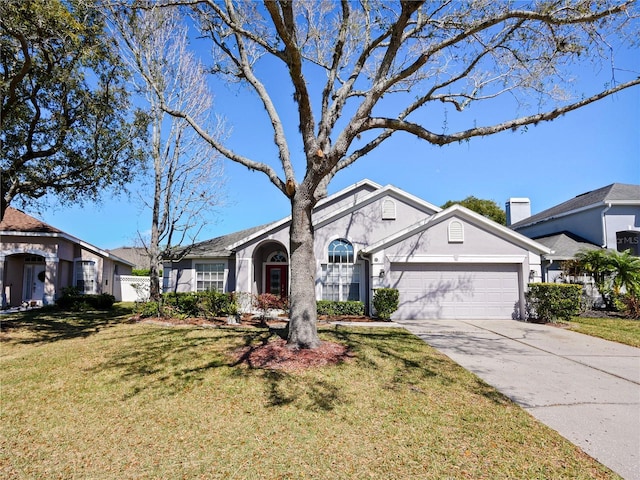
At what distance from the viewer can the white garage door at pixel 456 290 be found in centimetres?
1380

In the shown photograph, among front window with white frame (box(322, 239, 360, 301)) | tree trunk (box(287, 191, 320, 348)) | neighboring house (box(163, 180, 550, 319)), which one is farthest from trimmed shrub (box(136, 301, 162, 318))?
tree trunk (box(287, 191, 320, 348))

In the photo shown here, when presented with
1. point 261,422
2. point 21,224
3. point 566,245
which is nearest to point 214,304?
point 261,422

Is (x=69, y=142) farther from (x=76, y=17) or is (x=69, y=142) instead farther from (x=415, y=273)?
(x=415, y=273)

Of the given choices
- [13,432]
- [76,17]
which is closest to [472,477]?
[13,432]

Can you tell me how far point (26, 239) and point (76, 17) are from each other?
13315 millimetres

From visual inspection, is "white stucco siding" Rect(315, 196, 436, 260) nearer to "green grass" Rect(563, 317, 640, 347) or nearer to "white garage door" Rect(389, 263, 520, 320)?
"white garage door" Rect(389, 263, 520, 320)

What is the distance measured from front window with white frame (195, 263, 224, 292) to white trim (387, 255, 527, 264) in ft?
26.7

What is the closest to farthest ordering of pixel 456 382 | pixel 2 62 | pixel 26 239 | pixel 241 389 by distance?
pixel 241 389
pixel 456 382
pixel 2 62
pixel 26 239

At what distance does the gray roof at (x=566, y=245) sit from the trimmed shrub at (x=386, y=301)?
23.5 feet

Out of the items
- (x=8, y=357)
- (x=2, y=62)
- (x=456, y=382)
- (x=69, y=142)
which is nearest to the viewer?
(x=456, y=382)

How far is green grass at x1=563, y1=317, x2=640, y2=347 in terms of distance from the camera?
32.2ft

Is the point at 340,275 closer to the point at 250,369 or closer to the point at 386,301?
the point at 386,301

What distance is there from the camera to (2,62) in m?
10.1

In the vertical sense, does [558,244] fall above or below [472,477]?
above
